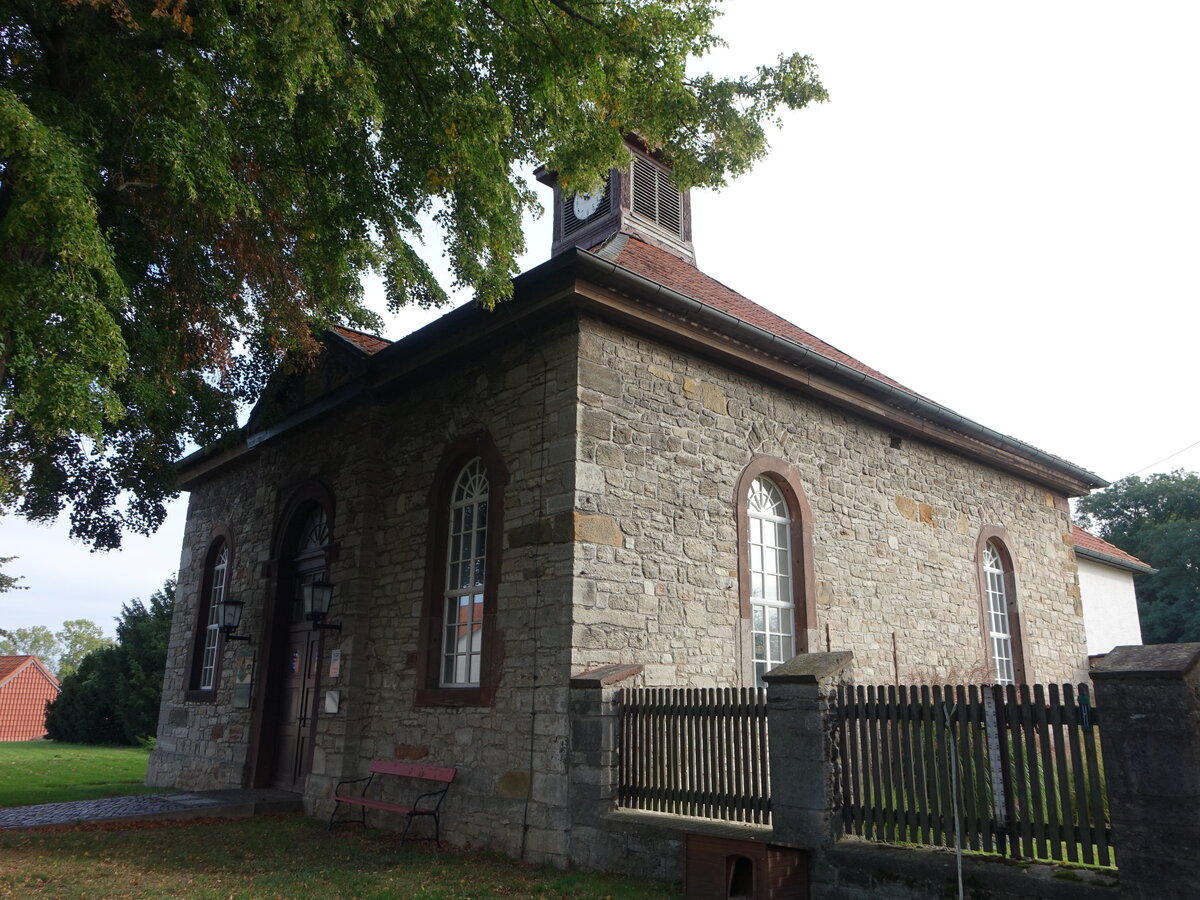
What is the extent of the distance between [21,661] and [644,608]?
42951mm

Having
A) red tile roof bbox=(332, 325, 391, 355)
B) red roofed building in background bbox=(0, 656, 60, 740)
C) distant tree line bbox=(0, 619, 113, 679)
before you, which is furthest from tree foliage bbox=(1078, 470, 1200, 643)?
distant tree line bbox=(0, 619, 113, 679)

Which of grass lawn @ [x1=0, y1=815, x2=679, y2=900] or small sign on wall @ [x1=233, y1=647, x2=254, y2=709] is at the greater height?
small sign on wall @ [x1=233, y1=647, x2=254, y2=709]

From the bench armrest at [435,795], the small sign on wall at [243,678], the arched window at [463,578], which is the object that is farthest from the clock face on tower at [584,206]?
the bench armrest at [435,795]

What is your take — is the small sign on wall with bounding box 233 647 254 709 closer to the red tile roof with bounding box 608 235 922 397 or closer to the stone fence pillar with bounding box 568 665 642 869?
the stone fence pillar with bounding box 568 665 642 869

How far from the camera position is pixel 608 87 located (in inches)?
305

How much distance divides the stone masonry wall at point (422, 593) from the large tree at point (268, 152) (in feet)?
4.04

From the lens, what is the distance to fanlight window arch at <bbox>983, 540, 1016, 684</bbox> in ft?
41.6

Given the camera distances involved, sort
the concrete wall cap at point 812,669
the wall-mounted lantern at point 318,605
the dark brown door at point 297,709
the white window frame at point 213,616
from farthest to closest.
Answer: the white window frame at point 213,616 < the dark brown door at point 297,709 < the wall-mounted lantern at point 318,605 < the concrete wall cap at point 812,669

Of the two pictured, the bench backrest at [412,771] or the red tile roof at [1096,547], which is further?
the red tile roof at [1096,547]

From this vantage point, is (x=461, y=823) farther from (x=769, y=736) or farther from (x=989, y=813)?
(x=989, y=813)

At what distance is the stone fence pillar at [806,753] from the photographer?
584 cm

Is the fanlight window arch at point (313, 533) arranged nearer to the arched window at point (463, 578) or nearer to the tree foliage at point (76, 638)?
the arched window at point (463, 578)

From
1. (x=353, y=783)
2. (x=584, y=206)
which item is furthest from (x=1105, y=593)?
(x=353, y=783)

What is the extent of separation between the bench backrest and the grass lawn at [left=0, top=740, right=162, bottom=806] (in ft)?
16.2
